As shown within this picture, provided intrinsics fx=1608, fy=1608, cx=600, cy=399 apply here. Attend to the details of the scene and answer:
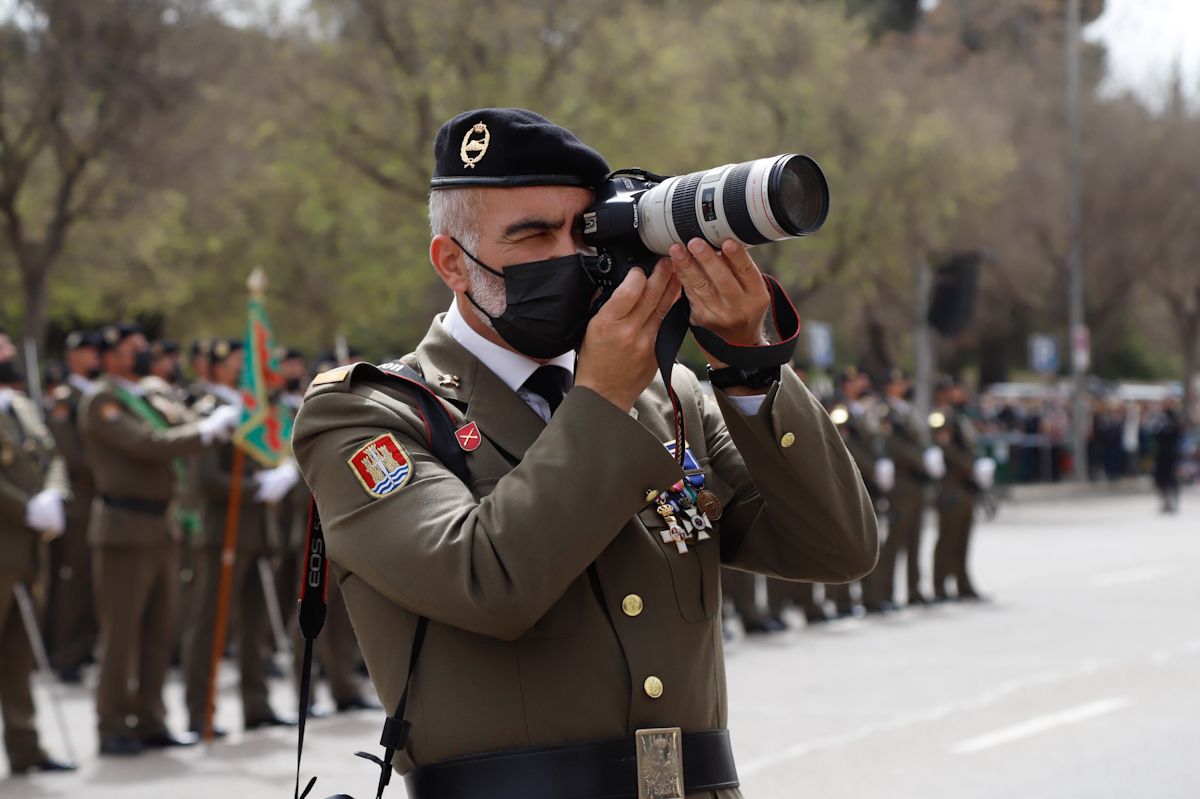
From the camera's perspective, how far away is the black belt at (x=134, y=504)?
825cm

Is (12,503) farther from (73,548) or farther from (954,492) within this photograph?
(954,492)

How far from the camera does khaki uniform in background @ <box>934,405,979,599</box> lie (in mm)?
14398

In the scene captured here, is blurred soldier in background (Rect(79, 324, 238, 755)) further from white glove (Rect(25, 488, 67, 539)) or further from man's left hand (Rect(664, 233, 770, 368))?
man's left hand (Rect(664, 233, 770, 368))

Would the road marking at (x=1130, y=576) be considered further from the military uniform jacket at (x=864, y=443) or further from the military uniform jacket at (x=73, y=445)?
the military uniform jacket at (x=73, y=445)

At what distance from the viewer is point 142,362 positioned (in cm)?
852

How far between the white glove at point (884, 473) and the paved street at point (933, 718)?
3.70 feet

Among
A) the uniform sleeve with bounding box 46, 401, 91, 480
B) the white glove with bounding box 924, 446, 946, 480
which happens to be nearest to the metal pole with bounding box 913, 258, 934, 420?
the white glove with bounding box 924, 446, 946, 480

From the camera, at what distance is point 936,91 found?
30750 mm

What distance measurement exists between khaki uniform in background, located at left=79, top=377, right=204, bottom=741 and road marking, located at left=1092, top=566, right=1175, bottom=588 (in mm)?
9394

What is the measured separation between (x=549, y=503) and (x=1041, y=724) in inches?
264

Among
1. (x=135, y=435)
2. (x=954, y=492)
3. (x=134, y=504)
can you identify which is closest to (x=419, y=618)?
(x=135, y=435)

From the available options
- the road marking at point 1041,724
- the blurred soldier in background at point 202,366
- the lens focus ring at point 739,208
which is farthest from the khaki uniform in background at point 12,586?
the lens focus ring at point 739,208

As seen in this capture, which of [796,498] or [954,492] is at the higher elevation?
[796,498]

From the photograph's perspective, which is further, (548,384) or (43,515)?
(43,515)
